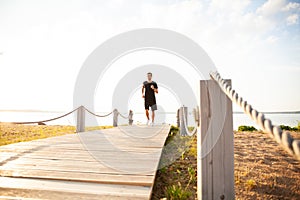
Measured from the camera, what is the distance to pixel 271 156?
11.3ft

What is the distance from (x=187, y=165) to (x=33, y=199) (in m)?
2.15

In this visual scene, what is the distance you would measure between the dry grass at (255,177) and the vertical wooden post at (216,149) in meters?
0.66

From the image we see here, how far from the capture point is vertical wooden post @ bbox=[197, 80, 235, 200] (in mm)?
1380

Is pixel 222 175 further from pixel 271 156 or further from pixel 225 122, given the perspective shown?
pixel 271 156

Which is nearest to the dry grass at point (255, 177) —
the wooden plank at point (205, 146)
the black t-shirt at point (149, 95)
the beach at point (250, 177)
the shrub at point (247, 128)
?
the beach at point (250, 177)

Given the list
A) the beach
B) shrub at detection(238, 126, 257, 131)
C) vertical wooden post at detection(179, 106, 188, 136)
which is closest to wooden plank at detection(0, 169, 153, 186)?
the beach

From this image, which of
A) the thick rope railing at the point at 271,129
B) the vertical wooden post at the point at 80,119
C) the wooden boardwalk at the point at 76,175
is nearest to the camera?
the thick rope railing at the point at 271,129

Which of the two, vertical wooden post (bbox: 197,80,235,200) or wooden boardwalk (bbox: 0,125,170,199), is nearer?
vertical wooden post (bbox: 197,80,235,200)

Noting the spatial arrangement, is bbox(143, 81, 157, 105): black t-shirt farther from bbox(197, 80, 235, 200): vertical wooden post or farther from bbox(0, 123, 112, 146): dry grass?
bbox(197, 80, 235, 200): vertical wooden post

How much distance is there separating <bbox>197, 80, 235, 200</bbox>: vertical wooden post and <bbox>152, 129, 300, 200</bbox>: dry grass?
25.9 inches

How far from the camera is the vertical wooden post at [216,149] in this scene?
1380 mm

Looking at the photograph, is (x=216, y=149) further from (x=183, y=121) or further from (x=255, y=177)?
(x=183, y=121)

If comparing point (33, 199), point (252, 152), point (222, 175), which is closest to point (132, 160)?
point (33, 199)

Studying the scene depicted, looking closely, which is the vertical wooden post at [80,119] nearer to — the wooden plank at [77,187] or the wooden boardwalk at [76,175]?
the wooden boardwalk at [76,175]
